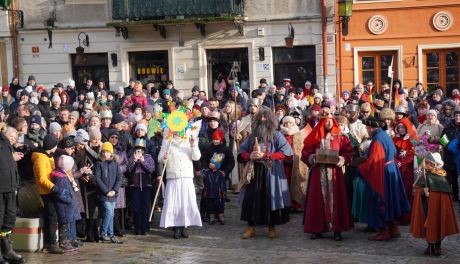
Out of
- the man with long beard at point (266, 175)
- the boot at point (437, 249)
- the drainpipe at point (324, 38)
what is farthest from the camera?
the drainpipe at point (324, 38)

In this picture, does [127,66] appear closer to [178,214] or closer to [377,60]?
[377,60]

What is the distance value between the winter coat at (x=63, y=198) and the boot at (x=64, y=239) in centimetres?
17

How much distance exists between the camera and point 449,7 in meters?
→ 21.5

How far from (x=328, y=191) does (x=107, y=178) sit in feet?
10.3

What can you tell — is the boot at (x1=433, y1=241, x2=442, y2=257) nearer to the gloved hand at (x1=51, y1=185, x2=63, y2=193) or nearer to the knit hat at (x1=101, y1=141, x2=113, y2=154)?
the knit hat at (x1=101, y1=141, x2=113, y2=154)

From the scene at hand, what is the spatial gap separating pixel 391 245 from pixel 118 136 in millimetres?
4370

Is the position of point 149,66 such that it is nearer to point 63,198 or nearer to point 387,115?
point 387,115

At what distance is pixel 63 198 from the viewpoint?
34.0ft

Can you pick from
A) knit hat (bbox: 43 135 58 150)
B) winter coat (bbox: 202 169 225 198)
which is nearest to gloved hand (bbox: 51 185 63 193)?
knit hat (bbox: 43 135 58 150)

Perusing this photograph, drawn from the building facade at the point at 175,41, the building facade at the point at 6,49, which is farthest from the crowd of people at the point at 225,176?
the building facade at the point at 6,49

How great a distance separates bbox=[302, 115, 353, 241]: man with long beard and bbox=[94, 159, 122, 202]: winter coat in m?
2.74

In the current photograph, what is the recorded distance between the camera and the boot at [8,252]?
9.79 meters

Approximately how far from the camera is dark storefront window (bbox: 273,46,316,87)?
2255cm

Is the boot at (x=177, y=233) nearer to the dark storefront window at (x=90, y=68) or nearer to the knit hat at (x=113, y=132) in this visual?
the knit hat at (x=113, y=132)
